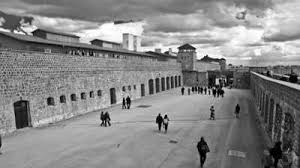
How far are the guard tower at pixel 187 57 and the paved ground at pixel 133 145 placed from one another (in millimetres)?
41040

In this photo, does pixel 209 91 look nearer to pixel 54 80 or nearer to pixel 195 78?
pixel 195 78

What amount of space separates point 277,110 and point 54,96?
51.0ft

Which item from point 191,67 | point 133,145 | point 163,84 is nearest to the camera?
point 133,145

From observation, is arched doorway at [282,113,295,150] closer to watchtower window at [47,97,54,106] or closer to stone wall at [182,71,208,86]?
watchtower window at [47,97,54,106]

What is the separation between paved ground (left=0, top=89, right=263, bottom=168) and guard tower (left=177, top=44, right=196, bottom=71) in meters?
41.0

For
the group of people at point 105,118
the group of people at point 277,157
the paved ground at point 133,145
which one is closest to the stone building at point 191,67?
the paved ground at point 133,145

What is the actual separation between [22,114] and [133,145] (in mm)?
8844

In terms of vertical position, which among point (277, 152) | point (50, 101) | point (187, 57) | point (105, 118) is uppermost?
point (187, 57)

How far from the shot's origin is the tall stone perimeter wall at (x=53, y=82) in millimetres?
14398

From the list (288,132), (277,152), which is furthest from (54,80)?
(288,132)

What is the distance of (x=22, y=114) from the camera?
1538 centimetres

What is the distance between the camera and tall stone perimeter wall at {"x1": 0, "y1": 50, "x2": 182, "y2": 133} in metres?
14.4

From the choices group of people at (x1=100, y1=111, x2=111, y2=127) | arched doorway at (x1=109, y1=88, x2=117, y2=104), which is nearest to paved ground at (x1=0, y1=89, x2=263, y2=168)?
group of people at (x1=100, y1=111, x2=111, y2=127)

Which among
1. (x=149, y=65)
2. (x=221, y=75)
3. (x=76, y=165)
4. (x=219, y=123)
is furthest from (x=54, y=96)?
(x=221, y=75)
